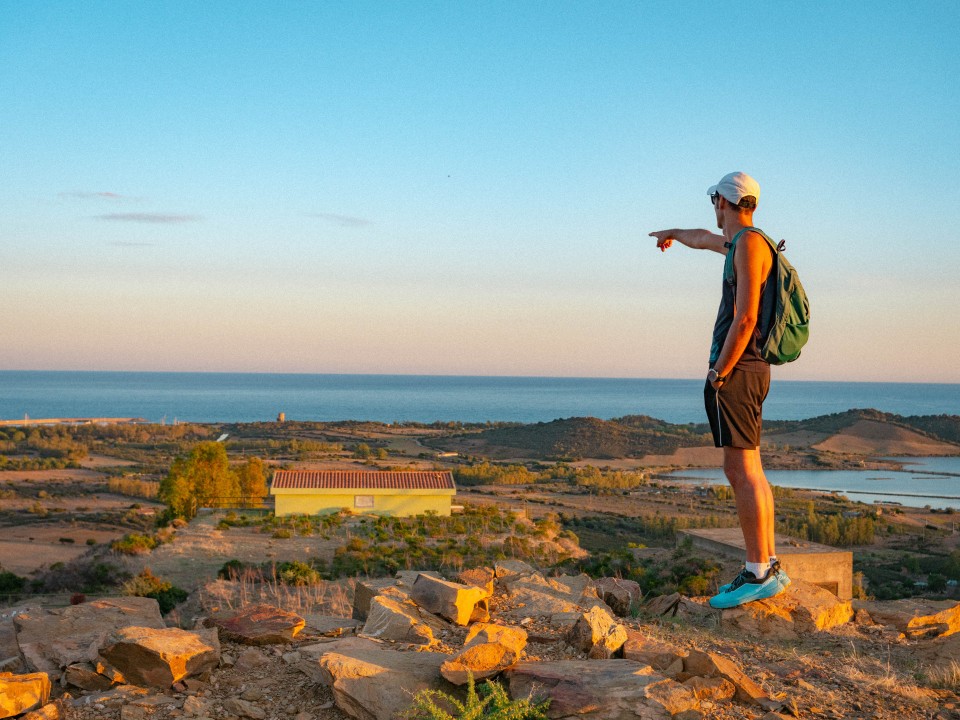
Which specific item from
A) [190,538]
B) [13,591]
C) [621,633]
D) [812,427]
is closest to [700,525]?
[190,538]

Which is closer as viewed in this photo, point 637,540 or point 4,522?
point 637,540

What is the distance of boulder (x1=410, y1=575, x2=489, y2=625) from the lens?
5270 mm

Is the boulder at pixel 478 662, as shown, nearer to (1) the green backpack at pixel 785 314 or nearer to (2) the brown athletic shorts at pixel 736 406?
(2) the brown athletic shorts at pixel 736 406

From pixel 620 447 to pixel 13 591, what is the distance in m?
50.5

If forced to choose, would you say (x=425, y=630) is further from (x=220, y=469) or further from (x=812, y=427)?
(x=812, y=427)

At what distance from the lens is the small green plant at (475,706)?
12.1 feet

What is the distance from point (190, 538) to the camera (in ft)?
77.6

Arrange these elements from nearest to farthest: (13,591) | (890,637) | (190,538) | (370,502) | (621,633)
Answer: (621,633), (890,637), (13,591), (190,538), (370,502)

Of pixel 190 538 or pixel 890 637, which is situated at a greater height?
pixel 890 637

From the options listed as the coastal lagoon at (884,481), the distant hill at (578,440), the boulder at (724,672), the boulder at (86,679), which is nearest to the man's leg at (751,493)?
the boulder at (724,672)

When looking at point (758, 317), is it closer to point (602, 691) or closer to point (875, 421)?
point (602, 691)

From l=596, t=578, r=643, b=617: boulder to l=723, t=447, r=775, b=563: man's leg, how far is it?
1540mm

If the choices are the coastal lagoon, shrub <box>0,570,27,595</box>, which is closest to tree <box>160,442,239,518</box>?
shrub <box>0,570,27,595</box>

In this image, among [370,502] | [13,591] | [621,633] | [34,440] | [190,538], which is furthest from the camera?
[34,440]
